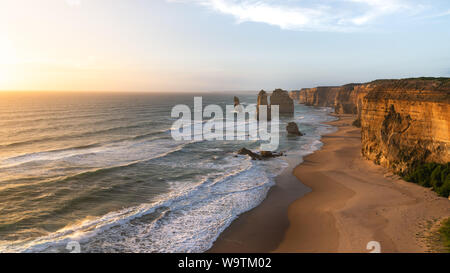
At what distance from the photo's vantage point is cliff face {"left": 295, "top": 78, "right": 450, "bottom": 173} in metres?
19.1

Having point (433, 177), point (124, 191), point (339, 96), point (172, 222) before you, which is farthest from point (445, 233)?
point (339, 96)

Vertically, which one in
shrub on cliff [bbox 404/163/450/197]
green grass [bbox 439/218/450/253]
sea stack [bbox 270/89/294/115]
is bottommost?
green grass [bbox 439/218/450/253]

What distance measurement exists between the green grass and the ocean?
10.6 m

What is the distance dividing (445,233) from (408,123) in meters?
11.5

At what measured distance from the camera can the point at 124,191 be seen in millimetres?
21531

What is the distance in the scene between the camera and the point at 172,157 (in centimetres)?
3275

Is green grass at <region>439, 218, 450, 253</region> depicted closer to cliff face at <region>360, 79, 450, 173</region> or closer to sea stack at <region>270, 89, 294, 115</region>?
cliff face at <region>360, 79, 450, 173</region>

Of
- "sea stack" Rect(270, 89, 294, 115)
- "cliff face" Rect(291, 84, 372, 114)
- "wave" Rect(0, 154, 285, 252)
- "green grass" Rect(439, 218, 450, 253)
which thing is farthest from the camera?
"sea stack" Rect(270, 89, 294, 115)

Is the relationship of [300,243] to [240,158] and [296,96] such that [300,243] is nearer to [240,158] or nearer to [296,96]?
[240,158]

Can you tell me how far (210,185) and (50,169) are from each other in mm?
16601

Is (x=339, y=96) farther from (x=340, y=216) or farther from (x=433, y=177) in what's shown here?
(x=340, y=216)

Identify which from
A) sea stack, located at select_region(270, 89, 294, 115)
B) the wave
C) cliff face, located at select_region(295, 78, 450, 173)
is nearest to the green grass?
cliff face, located at select_region(295, 78, 450, 173)
